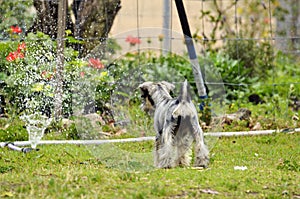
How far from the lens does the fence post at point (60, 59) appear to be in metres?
9.62

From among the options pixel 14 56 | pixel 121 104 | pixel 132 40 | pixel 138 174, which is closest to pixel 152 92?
pixel 138 174

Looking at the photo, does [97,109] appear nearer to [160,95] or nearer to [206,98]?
[206,98]

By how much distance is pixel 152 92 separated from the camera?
307 inches

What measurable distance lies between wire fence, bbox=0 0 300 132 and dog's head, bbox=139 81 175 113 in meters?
1.51

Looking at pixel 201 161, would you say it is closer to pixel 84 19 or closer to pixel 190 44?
pixel 190 44

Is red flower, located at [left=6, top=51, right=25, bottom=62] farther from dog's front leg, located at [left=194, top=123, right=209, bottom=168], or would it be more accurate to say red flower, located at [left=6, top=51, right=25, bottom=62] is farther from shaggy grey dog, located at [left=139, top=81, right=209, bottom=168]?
dog's front leg, located at [left=194, top=123, right=209, bottom=168]

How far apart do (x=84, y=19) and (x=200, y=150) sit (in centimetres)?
485

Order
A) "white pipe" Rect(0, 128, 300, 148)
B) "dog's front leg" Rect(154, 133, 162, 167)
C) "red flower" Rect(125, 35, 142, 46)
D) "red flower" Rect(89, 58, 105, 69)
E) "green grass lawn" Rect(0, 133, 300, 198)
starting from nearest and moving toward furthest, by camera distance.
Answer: "green grass lawn" Rect(0, 133, 300, 198)
"dog's front leg" Rect(154, 133, 162, 167)
"white pipe" Rect(0, 128, 300, 148)
"red flower" Rect(89, 58, 105, 69)
"red flower" Rect(125, 35, 142, 46)

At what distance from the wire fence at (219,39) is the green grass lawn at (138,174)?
1911 mm

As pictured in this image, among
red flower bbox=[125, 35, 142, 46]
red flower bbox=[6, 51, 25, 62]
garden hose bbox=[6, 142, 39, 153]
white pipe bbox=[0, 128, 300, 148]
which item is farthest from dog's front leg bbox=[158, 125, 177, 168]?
red flower bbox=[125, 35, 142, 46]

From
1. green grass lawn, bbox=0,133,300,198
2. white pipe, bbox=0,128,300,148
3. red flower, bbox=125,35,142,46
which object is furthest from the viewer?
red flower, bbox=125,35,142,46

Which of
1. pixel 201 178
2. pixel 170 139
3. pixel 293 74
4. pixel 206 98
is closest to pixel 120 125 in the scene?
pixel 206 98

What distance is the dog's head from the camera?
25.4 feet

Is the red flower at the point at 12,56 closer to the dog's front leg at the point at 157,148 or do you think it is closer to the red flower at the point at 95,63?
the red flower at the point at 95,63
